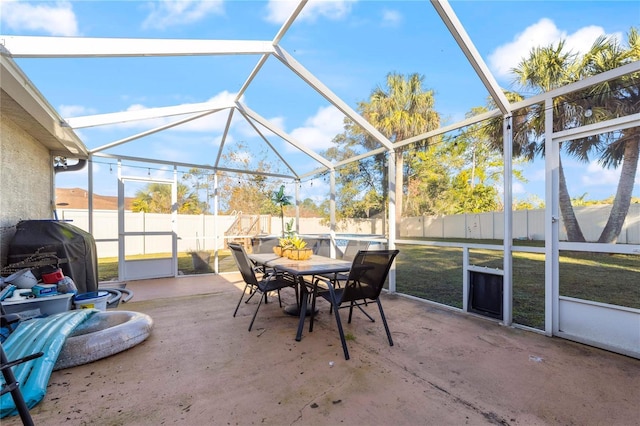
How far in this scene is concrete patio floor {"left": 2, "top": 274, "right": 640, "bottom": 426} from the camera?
1.73 meters

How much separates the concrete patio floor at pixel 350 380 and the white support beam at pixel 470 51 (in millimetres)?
2543

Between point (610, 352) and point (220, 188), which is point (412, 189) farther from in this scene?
point (220, 188)

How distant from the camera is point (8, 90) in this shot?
279 centimetres

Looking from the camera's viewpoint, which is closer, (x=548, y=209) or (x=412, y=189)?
(x=548, y=209)

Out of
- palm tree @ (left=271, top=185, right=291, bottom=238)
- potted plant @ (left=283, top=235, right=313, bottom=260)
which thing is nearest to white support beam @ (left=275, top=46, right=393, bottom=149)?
potted plant @ (left=283, top=235, right=313, bottom=260)

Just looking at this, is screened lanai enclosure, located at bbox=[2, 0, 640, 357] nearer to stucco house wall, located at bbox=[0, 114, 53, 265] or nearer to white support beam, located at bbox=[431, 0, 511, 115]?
white support beam, located at bbox=[431, 0, 511, 115]

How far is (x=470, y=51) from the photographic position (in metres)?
2.87

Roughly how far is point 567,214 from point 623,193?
0.44 metres

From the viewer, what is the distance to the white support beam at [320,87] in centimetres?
365

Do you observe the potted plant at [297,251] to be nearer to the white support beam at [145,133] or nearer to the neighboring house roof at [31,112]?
the white support beam at [145,133]

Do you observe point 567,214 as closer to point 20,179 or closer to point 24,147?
point 20,179

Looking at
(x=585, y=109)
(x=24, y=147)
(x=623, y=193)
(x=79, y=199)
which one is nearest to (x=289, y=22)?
(x=585, y=109)

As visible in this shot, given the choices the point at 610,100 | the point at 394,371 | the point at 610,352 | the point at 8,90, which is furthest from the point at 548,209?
the point at 8,90

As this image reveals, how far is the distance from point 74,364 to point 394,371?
2577mm
